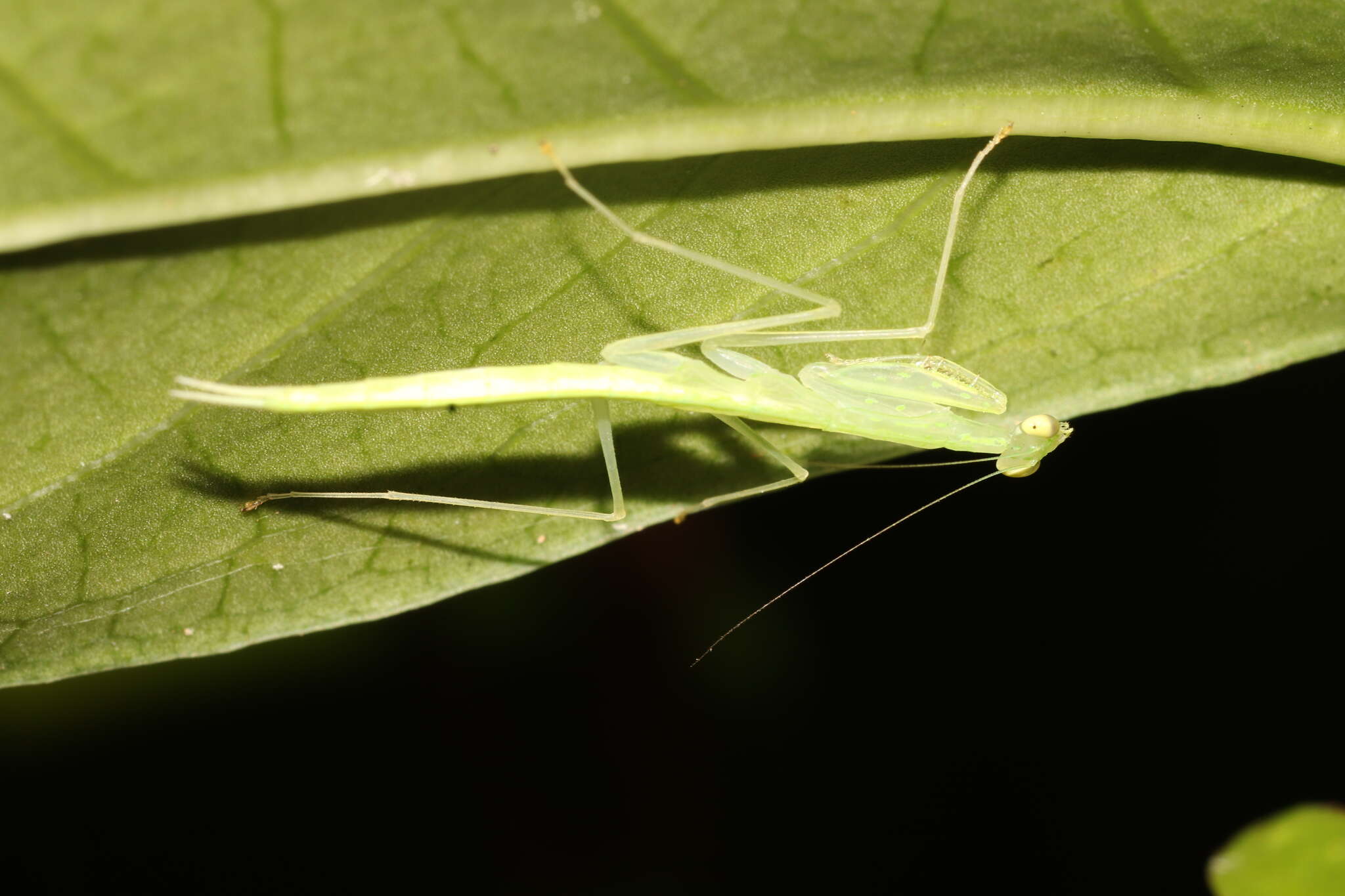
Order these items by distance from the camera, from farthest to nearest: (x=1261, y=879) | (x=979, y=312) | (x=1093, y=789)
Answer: (x=1093, y=789), (x=979, y=312), (x=1261, y=879)

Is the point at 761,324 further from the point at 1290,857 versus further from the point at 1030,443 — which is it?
the point at 1290,857

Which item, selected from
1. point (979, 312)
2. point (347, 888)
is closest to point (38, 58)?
point (979, 312)

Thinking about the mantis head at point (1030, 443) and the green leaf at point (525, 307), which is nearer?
the green leaf at point (525, 307)

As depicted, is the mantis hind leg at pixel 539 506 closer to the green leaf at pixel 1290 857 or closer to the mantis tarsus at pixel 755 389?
the mantis tarsus at pixel 755 389

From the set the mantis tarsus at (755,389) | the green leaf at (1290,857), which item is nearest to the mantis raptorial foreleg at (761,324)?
the mantis tarsus at (755,389)

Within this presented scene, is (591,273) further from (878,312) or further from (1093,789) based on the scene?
(1093,789)

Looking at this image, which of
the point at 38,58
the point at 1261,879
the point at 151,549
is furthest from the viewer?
the point at 151,549
